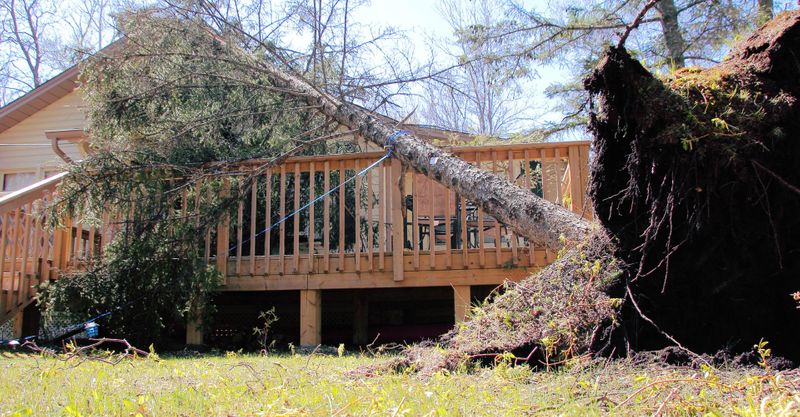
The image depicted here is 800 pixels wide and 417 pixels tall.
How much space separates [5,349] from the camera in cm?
566

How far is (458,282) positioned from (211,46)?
386 cm

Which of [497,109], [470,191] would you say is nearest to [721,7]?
[470,191]

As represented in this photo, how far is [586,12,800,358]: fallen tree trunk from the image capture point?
2918mm

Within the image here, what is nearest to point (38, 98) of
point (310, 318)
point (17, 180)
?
point (17, 180)

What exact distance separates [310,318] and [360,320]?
0.98m

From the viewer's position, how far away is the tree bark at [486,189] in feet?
13.0

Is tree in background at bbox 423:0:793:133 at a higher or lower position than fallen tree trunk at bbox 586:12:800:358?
higher

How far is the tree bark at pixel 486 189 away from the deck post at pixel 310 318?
5.72 ft

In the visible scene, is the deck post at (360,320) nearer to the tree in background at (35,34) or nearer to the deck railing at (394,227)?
the deck railing at (394,227)

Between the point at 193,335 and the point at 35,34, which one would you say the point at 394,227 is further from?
the point at 35,34

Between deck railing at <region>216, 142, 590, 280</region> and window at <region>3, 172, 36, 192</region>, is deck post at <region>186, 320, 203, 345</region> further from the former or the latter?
window at <region>3, 172, 36, 192</region>

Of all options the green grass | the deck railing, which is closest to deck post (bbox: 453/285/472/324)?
the deck railing

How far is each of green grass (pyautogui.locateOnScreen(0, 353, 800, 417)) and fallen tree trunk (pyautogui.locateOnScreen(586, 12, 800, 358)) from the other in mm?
506

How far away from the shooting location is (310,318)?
620 centimetres
